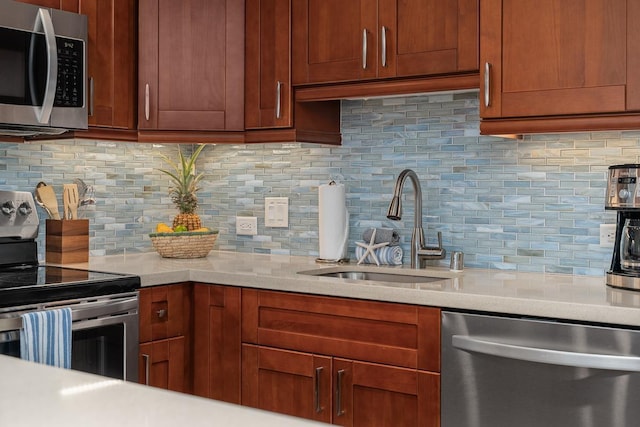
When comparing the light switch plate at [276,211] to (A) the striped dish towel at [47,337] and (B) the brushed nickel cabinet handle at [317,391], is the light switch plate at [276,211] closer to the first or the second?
(B) the brushed nickel cabinet handle at [317,391]

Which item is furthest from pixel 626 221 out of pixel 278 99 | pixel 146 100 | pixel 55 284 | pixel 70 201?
pixel 70 201

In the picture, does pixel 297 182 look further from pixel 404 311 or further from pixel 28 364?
pixel 28 364

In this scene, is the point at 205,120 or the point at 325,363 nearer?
the point at 325,363

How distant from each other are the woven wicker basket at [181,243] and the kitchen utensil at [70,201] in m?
0.34

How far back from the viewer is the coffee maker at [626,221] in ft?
7.52

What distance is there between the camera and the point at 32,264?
3.07 m

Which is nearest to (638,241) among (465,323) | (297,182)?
(465,323)

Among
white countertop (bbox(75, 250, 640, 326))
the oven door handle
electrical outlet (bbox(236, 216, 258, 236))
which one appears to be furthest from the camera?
electrical outlet (bbox(236, 216, 258, 236))

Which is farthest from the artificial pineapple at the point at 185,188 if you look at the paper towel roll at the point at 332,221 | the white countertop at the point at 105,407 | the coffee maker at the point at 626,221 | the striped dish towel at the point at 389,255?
the white countertop at the point at 105,407

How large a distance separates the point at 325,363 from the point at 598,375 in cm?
90

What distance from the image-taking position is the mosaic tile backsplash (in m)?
2.78

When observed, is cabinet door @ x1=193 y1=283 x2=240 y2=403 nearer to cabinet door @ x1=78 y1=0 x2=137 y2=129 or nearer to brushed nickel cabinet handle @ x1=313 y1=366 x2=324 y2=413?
brushed nickel cabinet handle @ x1=313 y1=366 x2=324 y2=413

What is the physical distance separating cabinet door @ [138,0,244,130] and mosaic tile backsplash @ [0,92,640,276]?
0.37m

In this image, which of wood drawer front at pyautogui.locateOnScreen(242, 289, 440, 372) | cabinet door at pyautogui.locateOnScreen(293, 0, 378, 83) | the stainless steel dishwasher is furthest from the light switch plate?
the stainless steel dishwasher
